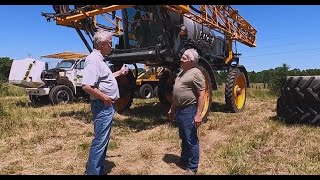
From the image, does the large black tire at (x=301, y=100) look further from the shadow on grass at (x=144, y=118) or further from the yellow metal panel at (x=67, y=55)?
the yellow metal panel at (x=67, y=55)

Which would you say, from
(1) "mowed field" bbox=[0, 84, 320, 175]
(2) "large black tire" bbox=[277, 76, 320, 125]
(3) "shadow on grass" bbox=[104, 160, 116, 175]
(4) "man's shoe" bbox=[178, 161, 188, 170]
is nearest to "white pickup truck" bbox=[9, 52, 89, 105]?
(1) "mowed field" bbox=[0, 84, 320, 175]

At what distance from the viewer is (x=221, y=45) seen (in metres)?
10.3

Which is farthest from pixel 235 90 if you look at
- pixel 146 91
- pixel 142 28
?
pixel 146 91

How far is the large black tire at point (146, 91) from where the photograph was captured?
16.4 meters

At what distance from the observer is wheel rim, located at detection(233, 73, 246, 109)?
991 centimetres

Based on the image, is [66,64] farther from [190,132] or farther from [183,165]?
[190,132]

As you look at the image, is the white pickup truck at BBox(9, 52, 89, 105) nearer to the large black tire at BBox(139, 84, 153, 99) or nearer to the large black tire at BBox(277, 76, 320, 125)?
the large black tire at BBox(139, 84, 153, 99)

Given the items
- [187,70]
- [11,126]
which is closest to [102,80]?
[187,70]

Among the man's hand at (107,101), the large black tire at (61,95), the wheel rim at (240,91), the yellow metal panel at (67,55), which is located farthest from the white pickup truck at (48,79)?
the man's hand at (107,101)

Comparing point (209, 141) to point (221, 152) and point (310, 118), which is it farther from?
point (310, 118)

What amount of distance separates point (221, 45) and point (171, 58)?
318cm

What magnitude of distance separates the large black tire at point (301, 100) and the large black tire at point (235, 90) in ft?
6.04

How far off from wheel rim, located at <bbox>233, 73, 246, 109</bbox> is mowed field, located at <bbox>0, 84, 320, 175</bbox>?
136 centimetres

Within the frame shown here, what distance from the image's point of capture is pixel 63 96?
41.2 ft
